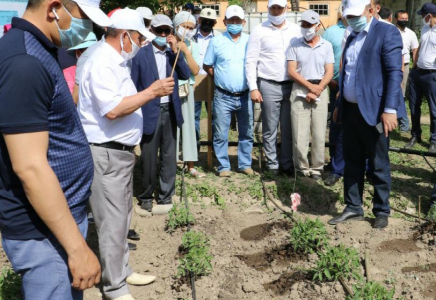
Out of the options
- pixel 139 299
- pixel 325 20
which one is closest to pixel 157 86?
pixel 139 299

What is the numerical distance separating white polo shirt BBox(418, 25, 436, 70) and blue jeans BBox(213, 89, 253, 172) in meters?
3.07

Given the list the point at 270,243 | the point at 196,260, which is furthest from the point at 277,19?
the point at 196,260

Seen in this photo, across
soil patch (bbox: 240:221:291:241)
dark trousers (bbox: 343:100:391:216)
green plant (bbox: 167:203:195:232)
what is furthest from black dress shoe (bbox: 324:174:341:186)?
green plant (bbox: 167:203:195:232)

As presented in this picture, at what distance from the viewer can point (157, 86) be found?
153 inches

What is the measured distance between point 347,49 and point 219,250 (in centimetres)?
237

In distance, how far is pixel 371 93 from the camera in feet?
16.1

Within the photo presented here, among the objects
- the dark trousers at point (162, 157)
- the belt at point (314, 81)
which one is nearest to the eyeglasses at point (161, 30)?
the dark trousers at point (162, 157)

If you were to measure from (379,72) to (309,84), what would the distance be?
144 cm

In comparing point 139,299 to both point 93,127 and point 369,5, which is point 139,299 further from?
point 369,5

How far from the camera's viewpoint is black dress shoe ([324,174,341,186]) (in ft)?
21.3

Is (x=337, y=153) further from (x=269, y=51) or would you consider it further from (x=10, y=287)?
(x=10, y=287)

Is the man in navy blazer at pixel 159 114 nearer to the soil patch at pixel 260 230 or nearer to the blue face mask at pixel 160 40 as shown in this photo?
the blue face mask at pixel 160 40

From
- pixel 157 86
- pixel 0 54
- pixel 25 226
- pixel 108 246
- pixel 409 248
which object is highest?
pixel 0 54

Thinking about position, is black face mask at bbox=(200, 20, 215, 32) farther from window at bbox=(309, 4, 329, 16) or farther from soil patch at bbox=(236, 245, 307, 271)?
window at bbox=(309, 4, 329, 16)
